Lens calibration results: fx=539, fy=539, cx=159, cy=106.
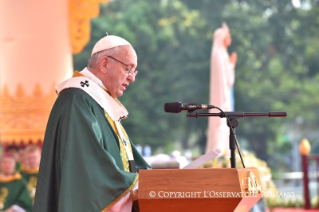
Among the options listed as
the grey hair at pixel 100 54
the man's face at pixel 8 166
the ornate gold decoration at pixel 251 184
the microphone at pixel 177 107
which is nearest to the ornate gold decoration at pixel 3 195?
the man's face at pixel 8 166

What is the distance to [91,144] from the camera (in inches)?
106

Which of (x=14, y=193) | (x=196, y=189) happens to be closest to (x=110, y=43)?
(x=196, y=189)

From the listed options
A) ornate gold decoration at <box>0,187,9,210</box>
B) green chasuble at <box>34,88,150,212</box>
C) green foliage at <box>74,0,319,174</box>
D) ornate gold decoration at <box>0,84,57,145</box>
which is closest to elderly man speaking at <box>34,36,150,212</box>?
green chasuble at <box>34,88,150,212</box>

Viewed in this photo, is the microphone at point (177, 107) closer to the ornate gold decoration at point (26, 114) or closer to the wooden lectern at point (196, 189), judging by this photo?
the wooden lectern at point (196, 189)

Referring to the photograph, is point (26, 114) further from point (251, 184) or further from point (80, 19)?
point (251, 184)

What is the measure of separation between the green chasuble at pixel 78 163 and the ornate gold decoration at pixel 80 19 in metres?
3.68

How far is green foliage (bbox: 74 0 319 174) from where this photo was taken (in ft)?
69.1

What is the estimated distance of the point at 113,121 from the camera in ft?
10.2

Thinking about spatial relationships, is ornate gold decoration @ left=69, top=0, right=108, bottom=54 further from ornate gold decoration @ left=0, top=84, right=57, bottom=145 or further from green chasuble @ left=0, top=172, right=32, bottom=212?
green chasuble @ left=0, top=172, right=32, bottom=212

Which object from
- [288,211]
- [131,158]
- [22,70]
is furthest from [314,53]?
[131,158]

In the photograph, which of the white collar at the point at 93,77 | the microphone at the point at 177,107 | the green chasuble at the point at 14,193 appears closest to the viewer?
the microphone at the point at 177,107

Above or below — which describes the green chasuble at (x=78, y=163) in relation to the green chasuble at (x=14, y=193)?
above

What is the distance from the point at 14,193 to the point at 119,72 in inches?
134

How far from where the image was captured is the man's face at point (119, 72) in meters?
3.05
